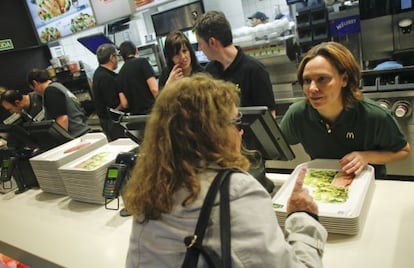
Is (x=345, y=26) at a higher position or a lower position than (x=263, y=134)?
higher

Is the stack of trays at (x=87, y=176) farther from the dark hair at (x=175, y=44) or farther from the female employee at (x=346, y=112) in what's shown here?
the female employee at (x=346, y=112)

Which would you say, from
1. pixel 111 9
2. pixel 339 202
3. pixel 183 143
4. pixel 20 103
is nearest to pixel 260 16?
pixel 111 9

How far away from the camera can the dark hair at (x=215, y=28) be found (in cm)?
209

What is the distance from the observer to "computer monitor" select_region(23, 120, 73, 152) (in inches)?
87.3

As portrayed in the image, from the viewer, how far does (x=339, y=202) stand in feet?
3.78

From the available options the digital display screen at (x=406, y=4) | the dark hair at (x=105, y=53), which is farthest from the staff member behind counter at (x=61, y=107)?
the digital display screen at (x=406, y=4)

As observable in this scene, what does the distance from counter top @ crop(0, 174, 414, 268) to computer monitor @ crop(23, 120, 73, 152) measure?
0.31 metres

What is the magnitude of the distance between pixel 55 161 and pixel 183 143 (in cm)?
144

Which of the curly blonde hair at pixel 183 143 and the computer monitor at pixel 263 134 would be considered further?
the computer monitor at pixel 263 134

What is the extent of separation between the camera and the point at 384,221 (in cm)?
115

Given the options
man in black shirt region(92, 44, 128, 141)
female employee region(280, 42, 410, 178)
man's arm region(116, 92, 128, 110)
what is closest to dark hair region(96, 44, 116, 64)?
man in black shirt region(92, 44, 128, 141)

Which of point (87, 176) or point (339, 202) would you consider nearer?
point (339, 202)

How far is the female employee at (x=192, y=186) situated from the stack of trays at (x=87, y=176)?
969 mm

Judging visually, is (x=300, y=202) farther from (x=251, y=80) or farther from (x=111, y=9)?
(x=111, y=9)
